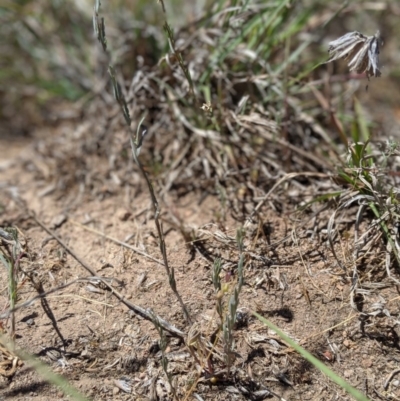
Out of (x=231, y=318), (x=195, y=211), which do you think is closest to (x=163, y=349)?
(x=231, y=318)

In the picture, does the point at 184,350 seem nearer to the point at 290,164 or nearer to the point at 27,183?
the point at 290,164

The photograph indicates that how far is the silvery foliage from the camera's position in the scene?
1658 mm

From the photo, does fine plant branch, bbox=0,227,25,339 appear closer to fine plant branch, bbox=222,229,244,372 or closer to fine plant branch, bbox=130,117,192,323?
fine plant branch, bbox=130,117,192,323

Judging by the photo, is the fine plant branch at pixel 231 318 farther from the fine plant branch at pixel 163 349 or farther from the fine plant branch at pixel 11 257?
the fine plant branch at pixel 11 257

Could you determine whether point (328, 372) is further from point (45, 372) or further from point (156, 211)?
point (45, 372)

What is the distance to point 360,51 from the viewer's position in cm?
167

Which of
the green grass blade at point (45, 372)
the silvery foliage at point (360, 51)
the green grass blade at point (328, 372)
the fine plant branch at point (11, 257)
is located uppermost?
the silvery foliage at point (360, 51)

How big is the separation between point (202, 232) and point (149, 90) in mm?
892

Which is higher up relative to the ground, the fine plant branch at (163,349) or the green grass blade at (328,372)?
the fine plant branch at (163,349)

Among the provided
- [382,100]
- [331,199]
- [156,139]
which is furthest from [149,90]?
[382,100]

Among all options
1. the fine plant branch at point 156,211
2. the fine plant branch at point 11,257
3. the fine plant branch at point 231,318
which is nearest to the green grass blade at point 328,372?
the fine plant branch at point 231,318

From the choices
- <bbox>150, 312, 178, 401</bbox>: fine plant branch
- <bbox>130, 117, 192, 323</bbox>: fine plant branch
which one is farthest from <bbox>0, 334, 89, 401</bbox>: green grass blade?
<bbox>130, 117, 192, 323</bbox>: fine plant branch

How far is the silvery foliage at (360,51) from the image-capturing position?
1658mm

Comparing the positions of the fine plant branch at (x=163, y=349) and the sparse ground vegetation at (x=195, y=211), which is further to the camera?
the sparse ground vegetation at (x=195, y=211)
